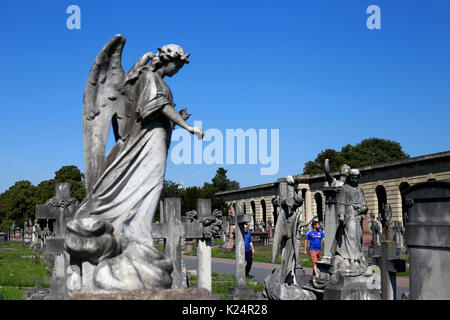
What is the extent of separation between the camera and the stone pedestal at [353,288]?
10570 mm

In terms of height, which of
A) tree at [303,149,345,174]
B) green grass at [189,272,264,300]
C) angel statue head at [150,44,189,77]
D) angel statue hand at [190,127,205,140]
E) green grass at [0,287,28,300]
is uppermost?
tree at [303,149,345,174]

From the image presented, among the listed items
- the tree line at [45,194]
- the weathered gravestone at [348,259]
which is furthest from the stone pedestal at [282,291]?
the tree line at [45,194]

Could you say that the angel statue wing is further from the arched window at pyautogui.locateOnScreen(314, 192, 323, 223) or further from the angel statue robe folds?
the arched window at pyautogui.locateOnScreen(314, 192, 323, 223)

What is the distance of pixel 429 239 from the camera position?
7164mm

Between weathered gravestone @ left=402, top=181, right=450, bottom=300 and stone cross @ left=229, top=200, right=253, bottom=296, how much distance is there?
5787 mm

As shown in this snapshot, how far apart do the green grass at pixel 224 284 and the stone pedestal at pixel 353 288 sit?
2.45 m

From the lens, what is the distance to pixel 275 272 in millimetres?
10953

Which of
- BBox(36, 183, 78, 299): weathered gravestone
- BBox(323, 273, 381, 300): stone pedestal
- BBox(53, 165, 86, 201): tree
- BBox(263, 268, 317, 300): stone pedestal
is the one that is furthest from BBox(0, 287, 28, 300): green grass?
BBox(53, 165, 86, 201): tree

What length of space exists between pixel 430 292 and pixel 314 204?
5305 centimetres

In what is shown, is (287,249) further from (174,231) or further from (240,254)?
(174,231)

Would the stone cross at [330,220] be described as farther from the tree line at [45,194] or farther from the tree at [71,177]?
the tree at [71,177]

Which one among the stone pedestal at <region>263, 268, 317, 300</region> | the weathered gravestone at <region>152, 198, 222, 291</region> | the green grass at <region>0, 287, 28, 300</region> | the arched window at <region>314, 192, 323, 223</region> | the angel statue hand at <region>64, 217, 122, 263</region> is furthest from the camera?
the arched window at <region>314, 192, 323, 223</region>

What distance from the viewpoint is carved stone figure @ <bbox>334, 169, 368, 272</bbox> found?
11.4m
